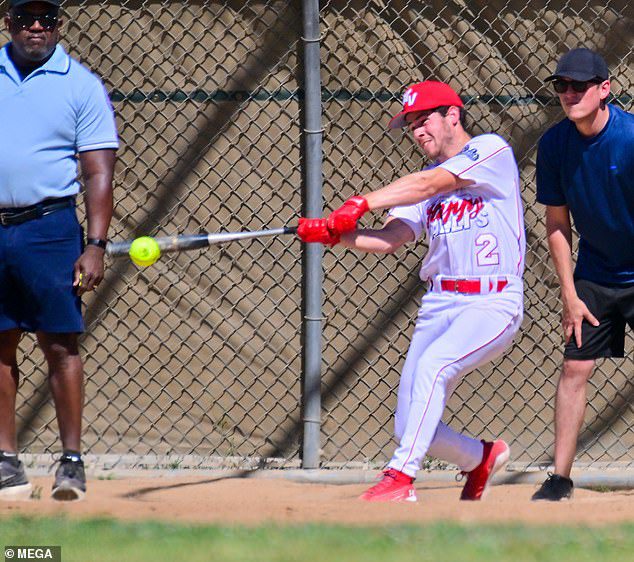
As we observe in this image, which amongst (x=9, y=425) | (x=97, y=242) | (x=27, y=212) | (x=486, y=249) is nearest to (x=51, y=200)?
(x=27, y=212)

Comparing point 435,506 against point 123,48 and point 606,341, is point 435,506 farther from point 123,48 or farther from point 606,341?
point 123,48

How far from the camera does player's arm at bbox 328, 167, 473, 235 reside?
4.63 meters

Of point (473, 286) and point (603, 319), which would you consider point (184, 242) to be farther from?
point (603, 319)

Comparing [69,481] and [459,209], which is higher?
[459,209]

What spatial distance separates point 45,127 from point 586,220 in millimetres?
2325

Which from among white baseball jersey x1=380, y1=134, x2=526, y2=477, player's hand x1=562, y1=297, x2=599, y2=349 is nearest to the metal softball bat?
white baseball jersey x1=380, y1=134, x2=526, y2=477

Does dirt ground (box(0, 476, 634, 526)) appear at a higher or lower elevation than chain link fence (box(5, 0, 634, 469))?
lower

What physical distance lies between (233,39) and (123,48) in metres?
0.58

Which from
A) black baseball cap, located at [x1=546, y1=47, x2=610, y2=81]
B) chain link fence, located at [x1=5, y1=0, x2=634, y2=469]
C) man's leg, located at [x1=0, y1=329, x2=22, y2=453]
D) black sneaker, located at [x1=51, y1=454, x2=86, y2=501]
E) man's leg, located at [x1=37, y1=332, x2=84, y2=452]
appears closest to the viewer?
black sneaker, located at [x1=51, y1=454, x2=86, y2=501]

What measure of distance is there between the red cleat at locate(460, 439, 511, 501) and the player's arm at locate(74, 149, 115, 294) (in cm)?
183

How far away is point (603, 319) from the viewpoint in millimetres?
4984

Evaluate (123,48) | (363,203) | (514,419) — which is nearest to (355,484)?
(514,419)

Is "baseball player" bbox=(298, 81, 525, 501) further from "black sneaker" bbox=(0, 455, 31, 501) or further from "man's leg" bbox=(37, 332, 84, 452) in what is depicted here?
"black sneaker" bbox=(0, 455, 31, 501)

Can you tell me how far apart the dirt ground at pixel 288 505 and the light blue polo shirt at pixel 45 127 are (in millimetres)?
1243
